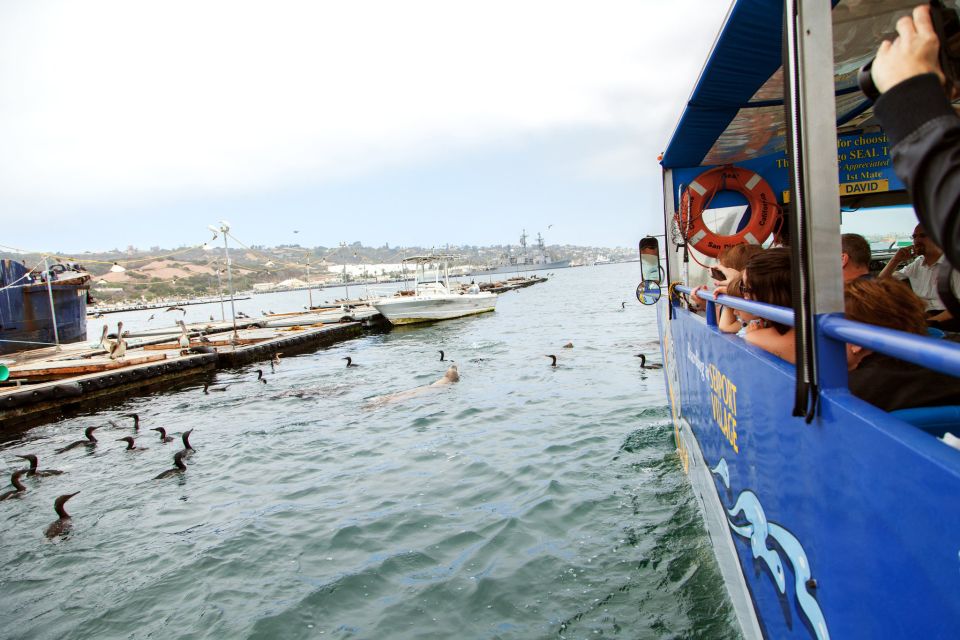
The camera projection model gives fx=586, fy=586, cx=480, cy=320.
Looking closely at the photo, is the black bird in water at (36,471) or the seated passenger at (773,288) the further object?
the black bird in water at (36,471)

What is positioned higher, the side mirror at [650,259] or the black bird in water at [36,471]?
the side mirror at [650,259]

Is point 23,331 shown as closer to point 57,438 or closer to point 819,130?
point 57,438

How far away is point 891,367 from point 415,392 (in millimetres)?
11951

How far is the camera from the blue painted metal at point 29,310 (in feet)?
77.0

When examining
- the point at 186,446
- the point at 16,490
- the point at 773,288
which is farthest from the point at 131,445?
the point at 773,288

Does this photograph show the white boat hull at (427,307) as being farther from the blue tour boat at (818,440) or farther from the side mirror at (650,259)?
the blue tour boat at (818,440)

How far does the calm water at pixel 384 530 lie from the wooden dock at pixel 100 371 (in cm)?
224

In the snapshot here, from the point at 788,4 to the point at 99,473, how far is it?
10.8m

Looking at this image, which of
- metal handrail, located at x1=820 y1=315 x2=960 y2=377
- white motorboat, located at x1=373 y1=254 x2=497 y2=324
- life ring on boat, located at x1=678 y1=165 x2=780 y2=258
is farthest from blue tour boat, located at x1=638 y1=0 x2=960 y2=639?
white motorboat, located at x1=373 y1=254 x2=497 y2=324

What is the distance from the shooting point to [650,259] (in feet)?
25.3

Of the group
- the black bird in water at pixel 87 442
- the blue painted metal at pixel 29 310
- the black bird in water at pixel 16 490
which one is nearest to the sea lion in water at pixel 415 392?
the black bird in water at pixel 87 442

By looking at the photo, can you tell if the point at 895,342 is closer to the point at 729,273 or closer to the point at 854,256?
the point at 854,256

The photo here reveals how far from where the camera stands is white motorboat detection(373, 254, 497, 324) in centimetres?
3169

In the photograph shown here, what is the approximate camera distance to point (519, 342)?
2283 centimetres
